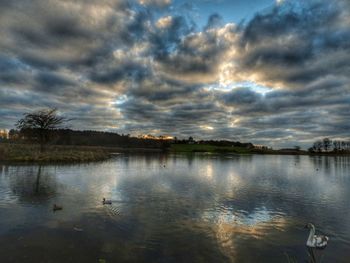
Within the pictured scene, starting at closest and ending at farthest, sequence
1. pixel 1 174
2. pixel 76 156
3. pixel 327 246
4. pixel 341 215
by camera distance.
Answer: pixel 327 246 → pixel 341 215 → pixel 1 174 → pixel 76 156

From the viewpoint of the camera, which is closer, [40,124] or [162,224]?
[162,224]

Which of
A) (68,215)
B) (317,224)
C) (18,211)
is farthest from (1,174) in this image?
(317,224)

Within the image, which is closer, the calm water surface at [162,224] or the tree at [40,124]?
the calm water surface at [162,224]

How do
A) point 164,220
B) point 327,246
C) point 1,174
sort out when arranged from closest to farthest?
point 327,246 → point 164,220 → point 1,174

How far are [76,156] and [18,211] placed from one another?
32.3 m

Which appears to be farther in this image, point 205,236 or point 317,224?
point 317,224

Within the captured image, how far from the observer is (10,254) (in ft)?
24.1

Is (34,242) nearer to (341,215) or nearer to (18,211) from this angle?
(18,211)

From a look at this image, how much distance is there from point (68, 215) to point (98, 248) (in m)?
4.23

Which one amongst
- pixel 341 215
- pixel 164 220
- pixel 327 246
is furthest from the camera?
pixel 341 215

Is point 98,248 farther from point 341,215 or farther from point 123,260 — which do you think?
point 341,215

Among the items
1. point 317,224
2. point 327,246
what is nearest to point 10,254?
point 327,246

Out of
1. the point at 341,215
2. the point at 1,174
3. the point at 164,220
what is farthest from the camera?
the point at 1,174

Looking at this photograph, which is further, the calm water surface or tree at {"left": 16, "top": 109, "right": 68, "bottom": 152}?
tree at {"left": 16, "top": 109, "right": 68, "bottom": 152}
